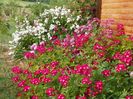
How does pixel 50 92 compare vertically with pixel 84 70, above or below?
below

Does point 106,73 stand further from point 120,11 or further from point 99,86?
point 120,11

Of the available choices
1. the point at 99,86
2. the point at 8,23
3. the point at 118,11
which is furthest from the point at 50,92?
the point at 8,23

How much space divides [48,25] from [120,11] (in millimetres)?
2316

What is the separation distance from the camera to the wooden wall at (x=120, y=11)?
8.49 meters

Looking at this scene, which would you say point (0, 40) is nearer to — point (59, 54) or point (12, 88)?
point (59, 54)

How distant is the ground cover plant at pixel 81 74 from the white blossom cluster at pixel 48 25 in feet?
9.18

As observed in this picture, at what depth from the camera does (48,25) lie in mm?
10320

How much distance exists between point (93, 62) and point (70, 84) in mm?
1071

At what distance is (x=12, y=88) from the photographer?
5.90m

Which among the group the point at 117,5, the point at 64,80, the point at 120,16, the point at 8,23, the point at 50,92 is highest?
the point at 117,5

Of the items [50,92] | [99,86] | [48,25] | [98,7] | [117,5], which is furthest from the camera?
[98,7]

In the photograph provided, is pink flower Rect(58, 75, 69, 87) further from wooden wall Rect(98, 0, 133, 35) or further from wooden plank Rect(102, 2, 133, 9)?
wooden plank Rect(102, 2, 133, 9)

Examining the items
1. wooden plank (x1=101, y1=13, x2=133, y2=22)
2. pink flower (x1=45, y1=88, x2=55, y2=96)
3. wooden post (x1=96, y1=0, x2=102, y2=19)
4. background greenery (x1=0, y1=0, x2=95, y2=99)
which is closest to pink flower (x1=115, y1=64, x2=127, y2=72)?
pink flower (x1=45, y1=88, x2=55, y2=96)

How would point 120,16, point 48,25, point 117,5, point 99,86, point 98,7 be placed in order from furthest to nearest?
point 98,7
point 48,25
point 117,5
point 120,16
point 99,86
